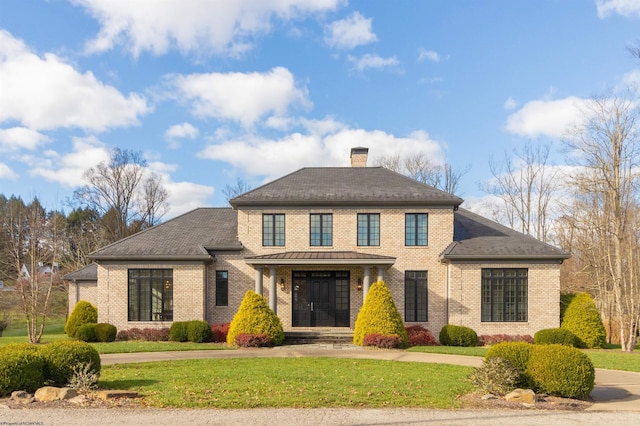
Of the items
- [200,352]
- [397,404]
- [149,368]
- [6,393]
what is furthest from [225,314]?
[397,404]

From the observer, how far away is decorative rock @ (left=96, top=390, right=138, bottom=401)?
31.6 ft

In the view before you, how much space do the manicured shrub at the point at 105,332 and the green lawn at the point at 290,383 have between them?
7.62 metres

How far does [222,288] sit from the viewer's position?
2311 cm

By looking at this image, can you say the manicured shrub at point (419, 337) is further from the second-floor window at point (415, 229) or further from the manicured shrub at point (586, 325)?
the manicured shrub at point (586, 325)

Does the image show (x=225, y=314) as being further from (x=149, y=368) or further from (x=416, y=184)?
(x=416, y=184)

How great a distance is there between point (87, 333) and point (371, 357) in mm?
12784

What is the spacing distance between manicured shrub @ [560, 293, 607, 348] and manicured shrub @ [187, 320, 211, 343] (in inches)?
624

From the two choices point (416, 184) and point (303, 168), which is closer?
point (416, 184)

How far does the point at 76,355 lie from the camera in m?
10.6

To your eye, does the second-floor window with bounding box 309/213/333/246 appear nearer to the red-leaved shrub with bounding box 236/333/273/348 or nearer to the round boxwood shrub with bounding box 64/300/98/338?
the red-leaved shrub with bounding box 236/333/273/348

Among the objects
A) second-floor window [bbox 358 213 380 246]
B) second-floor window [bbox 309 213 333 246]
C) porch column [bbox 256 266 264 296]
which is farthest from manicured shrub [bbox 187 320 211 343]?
second-floor window [bbox 358 213 380 246]

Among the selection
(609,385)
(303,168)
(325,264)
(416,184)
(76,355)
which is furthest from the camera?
(303,168)

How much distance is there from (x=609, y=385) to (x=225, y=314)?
52.8 ft

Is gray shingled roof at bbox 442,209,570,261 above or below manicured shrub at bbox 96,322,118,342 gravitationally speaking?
above
